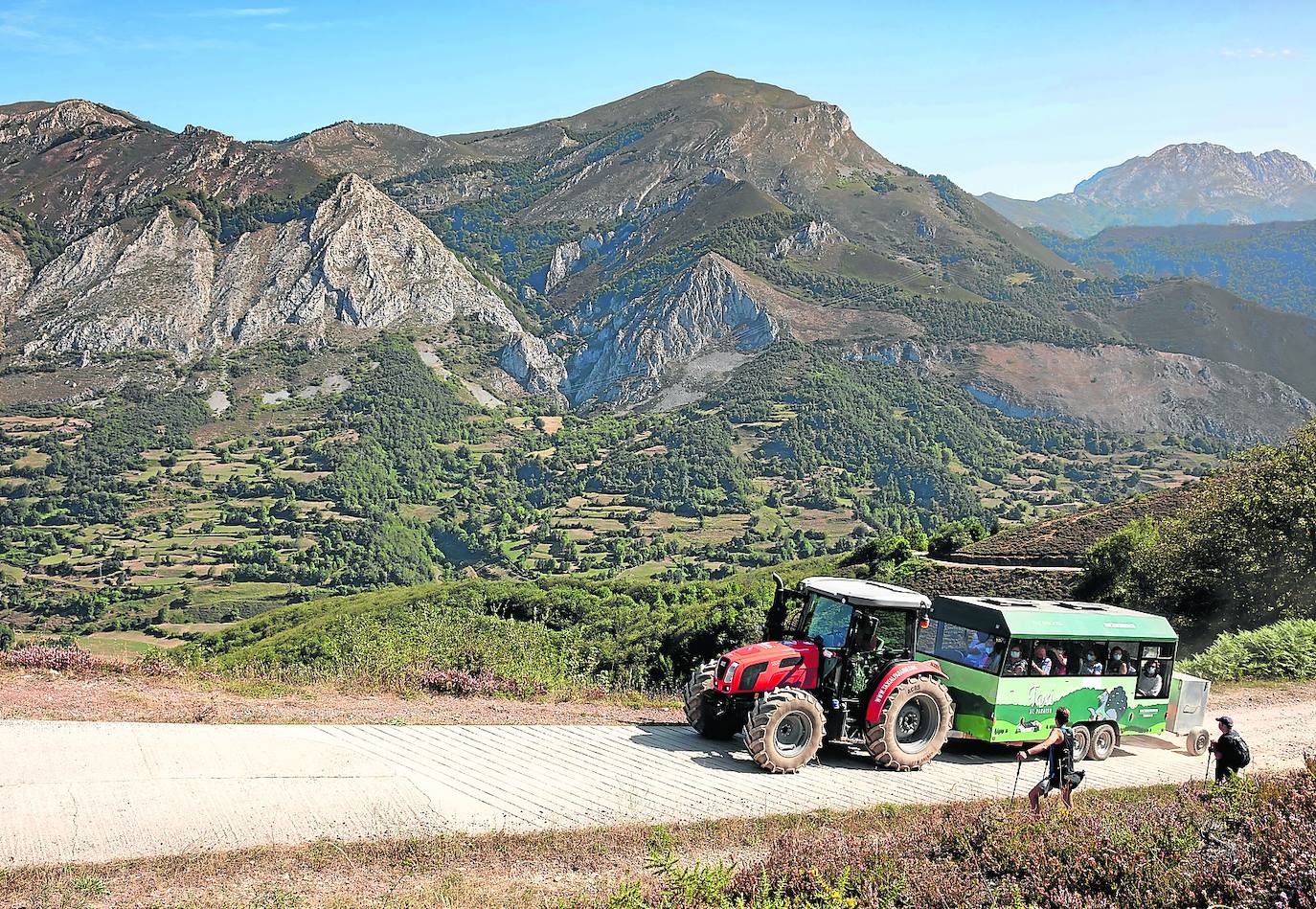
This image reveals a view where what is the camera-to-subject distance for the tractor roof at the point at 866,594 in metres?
14.9

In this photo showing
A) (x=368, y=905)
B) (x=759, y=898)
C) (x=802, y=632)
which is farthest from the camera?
(x=802, y=632)

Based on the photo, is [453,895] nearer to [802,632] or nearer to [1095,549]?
[802,632]

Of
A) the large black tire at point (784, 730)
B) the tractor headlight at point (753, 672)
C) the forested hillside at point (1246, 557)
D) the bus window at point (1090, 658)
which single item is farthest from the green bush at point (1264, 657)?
the tractor headlight at point (753, 672)

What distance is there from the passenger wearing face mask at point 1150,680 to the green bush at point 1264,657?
21.7 ft

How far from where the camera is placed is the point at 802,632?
15.4 meters

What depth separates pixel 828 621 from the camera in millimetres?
15180

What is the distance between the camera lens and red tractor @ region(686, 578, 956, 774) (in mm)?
14422

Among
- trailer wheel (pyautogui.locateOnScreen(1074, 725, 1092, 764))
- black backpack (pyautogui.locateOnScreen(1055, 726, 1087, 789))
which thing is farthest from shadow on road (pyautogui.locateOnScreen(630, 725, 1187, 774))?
black backpack (pyautogui.locateOnScreen(1055, 726, 1087, 789))

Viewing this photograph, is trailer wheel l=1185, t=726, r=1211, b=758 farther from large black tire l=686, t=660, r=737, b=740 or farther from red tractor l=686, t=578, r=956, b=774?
large black tire l=686, t=660, r=737, b=740

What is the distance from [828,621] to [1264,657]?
14185mm

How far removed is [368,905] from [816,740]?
7.02 metres

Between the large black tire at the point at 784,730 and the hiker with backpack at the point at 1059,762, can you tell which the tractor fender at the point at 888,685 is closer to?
the large black tire at the point at 784,730

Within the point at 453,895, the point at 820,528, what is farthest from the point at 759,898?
the point at 820,528

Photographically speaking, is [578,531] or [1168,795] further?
[578,531]
